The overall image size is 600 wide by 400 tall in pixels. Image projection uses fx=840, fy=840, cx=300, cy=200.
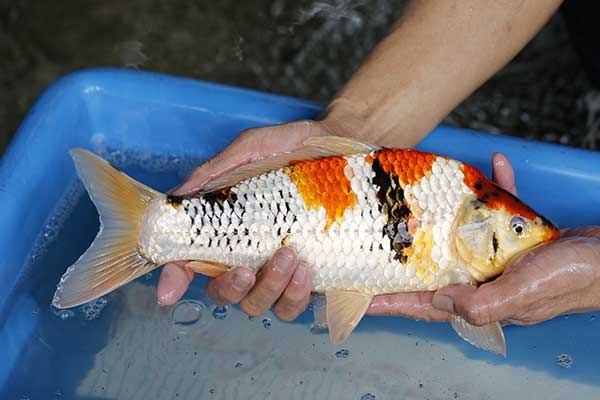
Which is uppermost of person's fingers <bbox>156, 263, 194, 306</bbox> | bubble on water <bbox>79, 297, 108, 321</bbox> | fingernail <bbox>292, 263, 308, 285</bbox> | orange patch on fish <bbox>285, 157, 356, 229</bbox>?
orange patch on fish <bbox>285, 157, 356, 229</bbox>

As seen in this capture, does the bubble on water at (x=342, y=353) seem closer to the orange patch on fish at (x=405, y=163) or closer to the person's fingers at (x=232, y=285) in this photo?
the person's fingers at (x=232, y=285)

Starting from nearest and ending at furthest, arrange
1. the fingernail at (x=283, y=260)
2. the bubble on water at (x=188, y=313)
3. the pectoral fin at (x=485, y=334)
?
the fingernail at (x=283, y=260), the pectoral fin at (x=485, y=334), the bubble on water at (x=188, y=313)

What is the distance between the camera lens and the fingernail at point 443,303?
1.48 metres

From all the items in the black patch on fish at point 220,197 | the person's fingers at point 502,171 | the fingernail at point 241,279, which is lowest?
the fingernail at point 241,279

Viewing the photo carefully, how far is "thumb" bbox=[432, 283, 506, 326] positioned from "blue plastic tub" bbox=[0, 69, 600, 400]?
1.10ft

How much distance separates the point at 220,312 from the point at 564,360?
0.74m

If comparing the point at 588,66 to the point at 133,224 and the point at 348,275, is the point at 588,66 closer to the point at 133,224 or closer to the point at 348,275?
the point at 348,275

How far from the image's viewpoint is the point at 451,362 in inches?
69.9

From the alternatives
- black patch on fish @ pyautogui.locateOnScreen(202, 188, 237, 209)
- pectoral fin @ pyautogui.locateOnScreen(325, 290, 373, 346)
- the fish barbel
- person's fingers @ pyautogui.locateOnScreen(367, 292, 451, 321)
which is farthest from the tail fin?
person's fingers @ pyautogui.locateOnScreen(367, 292, 451, 321)

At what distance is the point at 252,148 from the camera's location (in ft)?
5.32

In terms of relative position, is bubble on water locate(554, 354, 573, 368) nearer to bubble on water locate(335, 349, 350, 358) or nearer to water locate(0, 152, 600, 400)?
water locate(0, 152, 600, 400)

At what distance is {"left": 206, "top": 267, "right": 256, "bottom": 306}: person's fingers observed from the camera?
4.65ft

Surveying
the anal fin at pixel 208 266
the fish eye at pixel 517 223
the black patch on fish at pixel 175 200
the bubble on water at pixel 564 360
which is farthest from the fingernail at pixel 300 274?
the bubble on water at pixel 564 360

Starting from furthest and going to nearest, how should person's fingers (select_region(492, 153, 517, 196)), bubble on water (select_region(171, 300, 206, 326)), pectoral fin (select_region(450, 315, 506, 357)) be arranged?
bubble on water (select_region(171, 300, 206, 326))
person's fingers (select_region(492, 153, 517, 196))
pectoral fin (select_region(450, 315, 506, 357))
